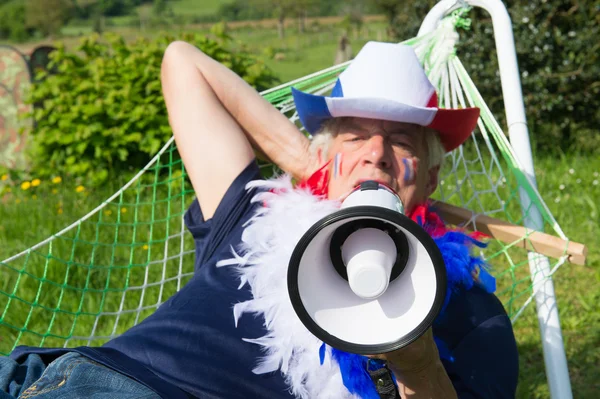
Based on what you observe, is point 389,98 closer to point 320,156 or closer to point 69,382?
point 320,156

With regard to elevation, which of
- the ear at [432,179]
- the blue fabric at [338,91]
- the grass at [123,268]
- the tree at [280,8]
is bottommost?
the grass at [123,268]

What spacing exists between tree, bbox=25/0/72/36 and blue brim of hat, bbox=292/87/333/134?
1714 cm

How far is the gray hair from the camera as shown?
2.24 meters

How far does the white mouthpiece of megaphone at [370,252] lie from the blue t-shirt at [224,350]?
532 mm

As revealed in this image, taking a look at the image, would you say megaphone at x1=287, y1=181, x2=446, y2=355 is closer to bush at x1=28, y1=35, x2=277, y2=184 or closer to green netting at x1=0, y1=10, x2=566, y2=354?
green netting at x1=0, y1=10, x2=566, y2=354

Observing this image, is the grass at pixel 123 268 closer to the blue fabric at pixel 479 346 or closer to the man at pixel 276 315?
the man at pixel 276 315

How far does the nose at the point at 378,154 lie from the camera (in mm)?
2066

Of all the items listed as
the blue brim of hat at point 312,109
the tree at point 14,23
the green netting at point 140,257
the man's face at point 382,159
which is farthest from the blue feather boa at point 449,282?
the tree at point 14,23

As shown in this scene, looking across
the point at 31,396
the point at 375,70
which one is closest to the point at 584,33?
the point at 375,70

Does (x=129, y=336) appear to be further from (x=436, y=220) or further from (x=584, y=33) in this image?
(x=584, y=33)

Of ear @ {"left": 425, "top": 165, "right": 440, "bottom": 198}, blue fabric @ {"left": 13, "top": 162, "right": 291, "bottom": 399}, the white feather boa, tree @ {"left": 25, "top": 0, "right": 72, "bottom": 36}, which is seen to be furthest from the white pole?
tree @ {"left": 25, "top": 0, "right": 72, "bottom": 36}

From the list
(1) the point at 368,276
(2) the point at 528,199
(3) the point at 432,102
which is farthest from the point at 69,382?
(2) the point at 528,199

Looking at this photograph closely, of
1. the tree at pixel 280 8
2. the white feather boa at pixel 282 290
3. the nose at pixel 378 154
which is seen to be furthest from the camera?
the tree at pixel 280 8

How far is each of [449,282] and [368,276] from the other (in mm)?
633
